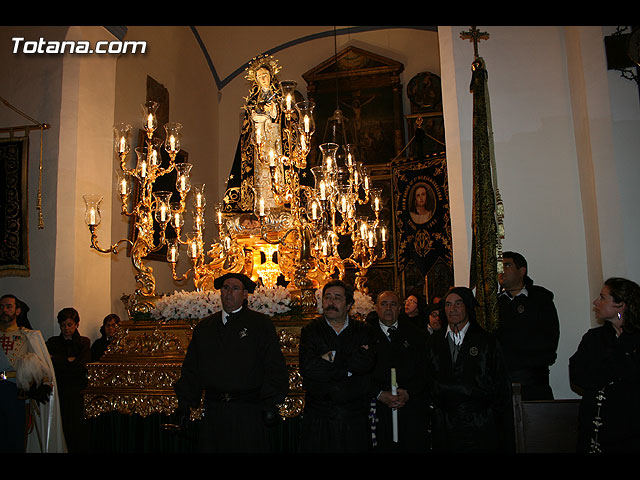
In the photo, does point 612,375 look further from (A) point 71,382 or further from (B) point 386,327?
(A) point 71,382

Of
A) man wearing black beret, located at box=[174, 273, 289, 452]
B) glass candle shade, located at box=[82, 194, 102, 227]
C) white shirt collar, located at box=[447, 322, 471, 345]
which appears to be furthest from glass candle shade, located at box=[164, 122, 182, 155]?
white shirt collar, located at box=[447, 322, 471, 345]

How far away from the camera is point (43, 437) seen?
195 inches

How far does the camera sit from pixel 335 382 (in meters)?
3.59

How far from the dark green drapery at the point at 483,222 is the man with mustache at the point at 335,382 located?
0.86 metres

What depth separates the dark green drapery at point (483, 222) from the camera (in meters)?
3.87

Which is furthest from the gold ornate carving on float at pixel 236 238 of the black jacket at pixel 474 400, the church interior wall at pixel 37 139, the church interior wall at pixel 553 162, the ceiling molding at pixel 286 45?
the ceiling molding at pixel 286 45

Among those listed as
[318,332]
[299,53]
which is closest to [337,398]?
[318,332]

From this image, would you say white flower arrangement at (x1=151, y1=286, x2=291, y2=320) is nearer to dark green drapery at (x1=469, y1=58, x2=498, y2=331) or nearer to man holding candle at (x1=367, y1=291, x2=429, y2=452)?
man holding candle at (x1=367, y1=291, x2=429, y2=452)

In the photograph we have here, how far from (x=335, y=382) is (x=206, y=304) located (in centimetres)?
207

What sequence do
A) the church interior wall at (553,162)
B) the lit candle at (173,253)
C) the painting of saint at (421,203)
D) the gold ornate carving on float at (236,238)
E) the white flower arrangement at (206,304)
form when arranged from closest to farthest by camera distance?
the church interior wall at (553,162)
the gold ornate carving on float at (236,238)
the white flower arrangement at (206,304)
the lit candle at (173,253)
the painting of saint at (421,203)

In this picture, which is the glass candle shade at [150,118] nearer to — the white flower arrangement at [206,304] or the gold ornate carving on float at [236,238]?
the gold ornate carving on float at [236,238]

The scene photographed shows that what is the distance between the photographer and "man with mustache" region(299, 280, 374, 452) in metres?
3.57

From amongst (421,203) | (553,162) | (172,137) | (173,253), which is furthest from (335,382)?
(421,203)
